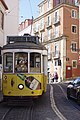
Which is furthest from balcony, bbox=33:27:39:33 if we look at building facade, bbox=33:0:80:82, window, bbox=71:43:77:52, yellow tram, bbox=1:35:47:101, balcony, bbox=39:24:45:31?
yellow tram, bbox=1:35:47:101

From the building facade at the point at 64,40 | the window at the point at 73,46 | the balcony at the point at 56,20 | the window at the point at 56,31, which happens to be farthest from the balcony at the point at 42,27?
the window at the point at 73,46

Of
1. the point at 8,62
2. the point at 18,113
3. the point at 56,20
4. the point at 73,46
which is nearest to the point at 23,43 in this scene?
the point at 8,62

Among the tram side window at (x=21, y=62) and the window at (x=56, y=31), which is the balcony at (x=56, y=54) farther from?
the tram side window at (x=21, y=62)

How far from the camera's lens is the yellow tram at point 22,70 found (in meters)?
14.0

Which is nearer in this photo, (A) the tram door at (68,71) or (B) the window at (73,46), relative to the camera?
(A) the tram door at (68,71)

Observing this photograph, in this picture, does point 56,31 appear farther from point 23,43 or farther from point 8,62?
point 8,62

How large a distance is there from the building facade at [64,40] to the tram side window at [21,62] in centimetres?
4095

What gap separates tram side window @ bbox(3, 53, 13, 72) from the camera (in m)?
14.4

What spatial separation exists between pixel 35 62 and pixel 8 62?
1.23 metres

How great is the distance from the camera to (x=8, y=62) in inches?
570

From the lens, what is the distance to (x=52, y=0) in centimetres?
6350

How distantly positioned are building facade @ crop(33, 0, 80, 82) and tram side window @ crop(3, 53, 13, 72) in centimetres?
4095

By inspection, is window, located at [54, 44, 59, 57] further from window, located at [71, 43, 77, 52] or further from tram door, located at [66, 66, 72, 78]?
tram door, located at [66, 66, 72, 78]

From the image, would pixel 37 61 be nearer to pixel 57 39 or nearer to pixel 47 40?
pixel 57 39
